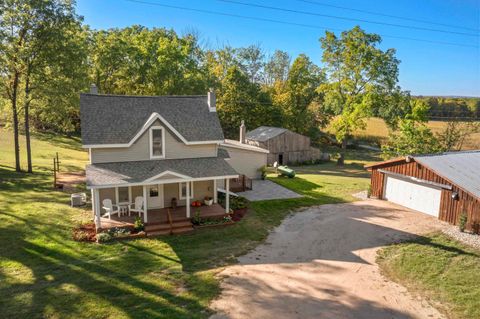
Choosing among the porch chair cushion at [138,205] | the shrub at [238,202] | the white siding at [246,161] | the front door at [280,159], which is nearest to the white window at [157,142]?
the porch chair cushion at [138,205]

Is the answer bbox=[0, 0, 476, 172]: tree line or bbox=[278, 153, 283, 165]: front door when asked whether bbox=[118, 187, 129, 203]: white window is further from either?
bbox=[278, 153, 283, 165]: front door

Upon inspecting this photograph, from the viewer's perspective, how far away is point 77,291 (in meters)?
12.0

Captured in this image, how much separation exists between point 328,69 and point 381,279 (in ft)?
129

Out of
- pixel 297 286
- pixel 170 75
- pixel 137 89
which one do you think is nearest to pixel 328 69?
pixel 170 75

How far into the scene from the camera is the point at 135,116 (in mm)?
20438

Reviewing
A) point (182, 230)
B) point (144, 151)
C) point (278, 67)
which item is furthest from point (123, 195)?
point (278, 67)

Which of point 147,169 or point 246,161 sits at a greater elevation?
point 147,169

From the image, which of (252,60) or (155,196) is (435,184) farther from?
(252,60)

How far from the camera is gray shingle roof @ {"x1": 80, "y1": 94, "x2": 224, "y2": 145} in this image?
62.4ft

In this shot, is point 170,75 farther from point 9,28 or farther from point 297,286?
point 297,286

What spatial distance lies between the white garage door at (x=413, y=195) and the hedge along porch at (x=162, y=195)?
1299 centimetres

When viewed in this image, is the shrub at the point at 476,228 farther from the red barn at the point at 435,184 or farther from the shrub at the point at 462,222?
the shrub at the point at 462,222

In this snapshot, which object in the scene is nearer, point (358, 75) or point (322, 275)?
point (322, 275)

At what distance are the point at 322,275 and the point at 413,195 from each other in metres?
13.2
